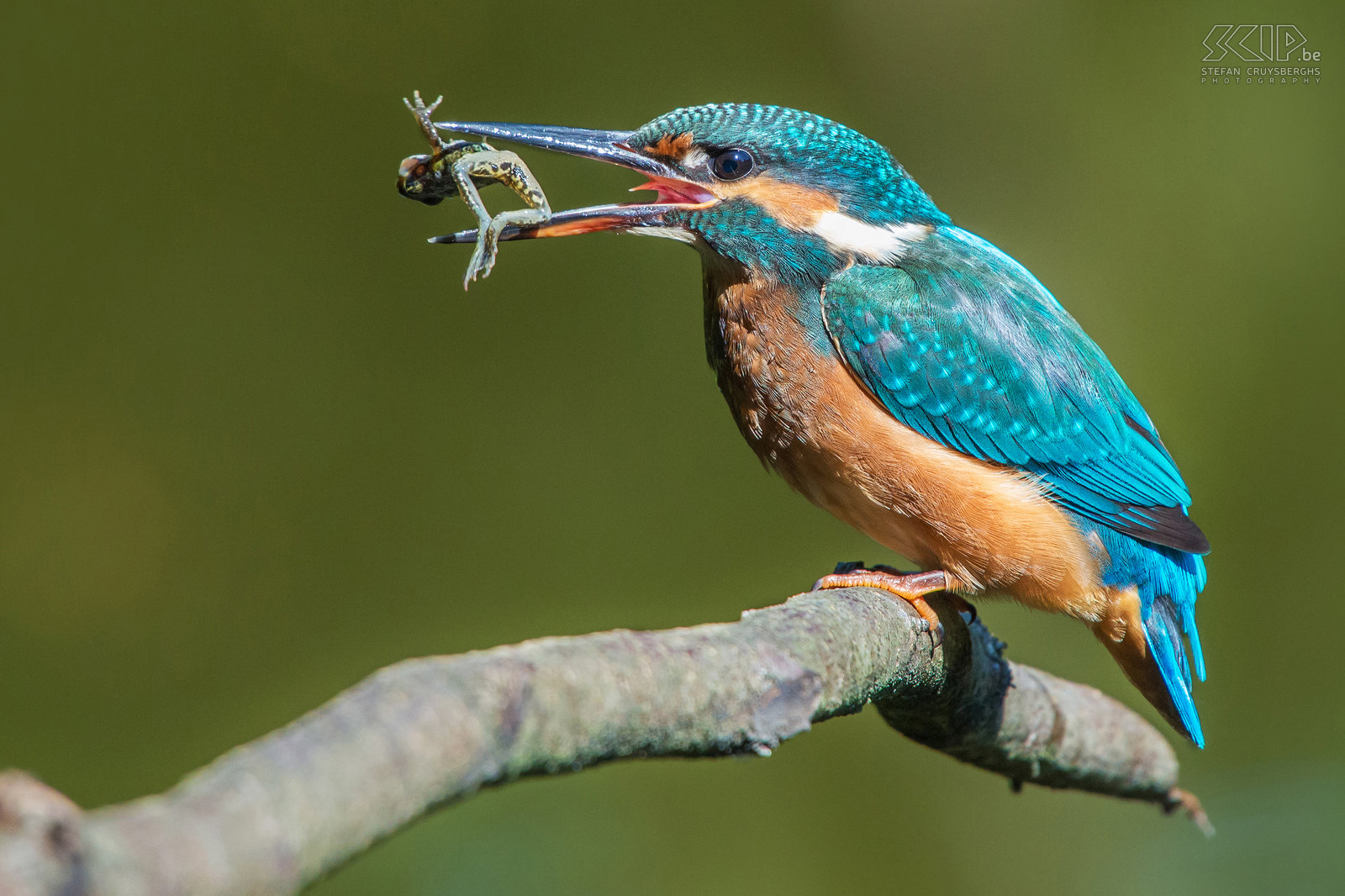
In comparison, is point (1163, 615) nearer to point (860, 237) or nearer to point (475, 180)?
point (860, 237)

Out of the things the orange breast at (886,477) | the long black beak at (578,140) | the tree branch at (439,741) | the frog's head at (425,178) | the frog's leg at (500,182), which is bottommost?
the tree branch at (439,741)

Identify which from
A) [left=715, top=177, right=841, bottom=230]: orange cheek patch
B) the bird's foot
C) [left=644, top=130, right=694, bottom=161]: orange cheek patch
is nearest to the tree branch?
the bird's foot

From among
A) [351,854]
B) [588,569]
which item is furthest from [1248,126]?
[351,854]

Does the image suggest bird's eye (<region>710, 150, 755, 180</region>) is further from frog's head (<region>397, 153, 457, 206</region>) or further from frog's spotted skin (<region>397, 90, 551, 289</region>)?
frog's head (<region>397, 153, 457, 206</region>)

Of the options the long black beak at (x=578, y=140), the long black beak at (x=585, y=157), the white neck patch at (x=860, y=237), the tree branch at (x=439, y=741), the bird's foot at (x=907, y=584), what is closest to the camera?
the tree branch at (x=439, y=741)

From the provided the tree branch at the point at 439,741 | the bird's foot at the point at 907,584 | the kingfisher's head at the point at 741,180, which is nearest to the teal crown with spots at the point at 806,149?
the kingfisher's head at the point at 741,180

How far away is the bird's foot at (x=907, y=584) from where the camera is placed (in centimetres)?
226

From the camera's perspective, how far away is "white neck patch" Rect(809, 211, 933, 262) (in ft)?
8.59

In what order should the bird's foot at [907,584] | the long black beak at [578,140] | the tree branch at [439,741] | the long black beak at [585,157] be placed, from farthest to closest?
1. the long black beak at [578,140]
2. the long black beak at [585,157]
3. the bird's foot at [907,584]
4. the tree branch at [439,741]

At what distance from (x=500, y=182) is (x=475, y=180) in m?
0.07

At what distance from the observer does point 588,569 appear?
13.2 feet

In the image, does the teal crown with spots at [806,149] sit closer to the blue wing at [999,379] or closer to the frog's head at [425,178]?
the blue wing at [999,379]

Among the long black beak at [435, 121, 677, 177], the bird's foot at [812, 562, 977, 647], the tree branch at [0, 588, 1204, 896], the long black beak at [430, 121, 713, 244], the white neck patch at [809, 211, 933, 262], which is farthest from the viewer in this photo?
the white neck patch at [809, 211, 933, 262]

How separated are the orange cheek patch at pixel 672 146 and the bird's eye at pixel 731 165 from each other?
0.24 feet
